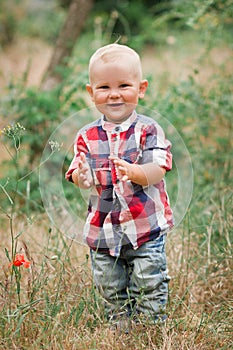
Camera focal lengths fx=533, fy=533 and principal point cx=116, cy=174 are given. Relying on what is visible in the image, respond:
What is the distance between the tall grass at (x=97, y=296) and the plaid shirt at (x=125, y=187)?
211 millimetres

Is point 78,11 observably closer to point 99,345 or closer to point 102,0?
point 99,345

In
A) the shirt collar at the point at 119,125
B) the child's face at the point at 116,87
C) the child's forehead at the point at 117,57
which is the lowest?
the shirt collar at the point at 119,125

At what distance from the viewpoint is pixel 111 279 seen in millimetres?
2215

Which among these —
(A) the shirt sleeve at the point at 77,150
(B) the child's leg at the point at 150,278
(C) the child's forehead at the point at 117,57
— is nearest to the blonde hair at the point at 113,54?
(C) the child's forehead at the point at 117,57

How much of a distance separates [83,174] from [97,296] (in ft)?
1.84

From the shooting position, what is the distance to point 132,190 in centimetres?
208

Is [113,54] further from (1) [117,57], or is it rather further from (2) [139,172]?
(2) [139,172]

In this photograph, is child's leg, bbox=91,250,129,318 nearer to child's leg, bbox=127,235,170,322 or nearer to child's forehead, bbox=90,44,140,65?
child's leg, bbox=127,235,170,322

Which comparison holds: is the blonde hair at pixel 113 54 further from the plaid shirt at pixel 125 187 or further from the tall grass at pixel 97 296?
the tall grass at pixel 97 296

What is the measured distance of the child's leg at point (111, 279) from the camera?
86.2 inches

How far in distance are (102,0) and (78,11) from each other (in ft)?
27.0

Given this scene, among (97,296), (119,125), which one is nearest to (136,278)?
(97,296)

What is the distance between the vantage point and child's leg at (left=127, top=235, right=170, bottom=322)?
2.12m

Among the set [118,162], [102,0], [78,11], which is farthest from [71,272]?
[102,0]
